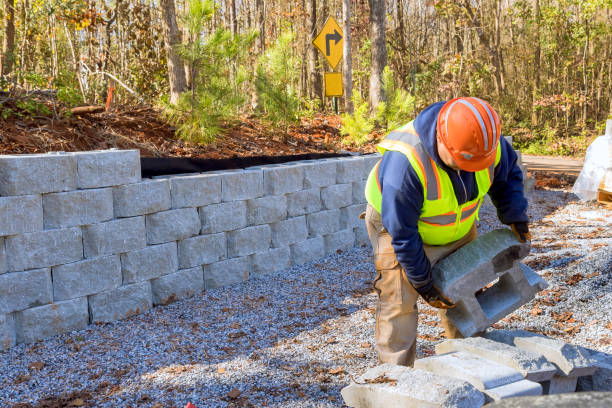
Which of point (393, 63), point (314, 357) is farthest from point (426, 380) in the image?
point (393, 63)

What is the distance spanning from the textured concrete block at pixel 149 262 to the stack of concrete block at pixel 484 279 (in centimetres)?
288

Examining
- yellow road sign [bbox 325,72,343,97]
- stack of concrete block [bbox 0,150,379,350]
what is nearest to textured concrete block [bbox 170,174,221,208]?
stack of concrete block [bbox 0,150,379,350]

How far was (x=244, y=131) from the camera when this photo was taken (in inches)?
336

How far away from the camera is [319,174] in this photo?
6.87 m

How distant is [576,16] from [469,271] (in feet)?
67.1

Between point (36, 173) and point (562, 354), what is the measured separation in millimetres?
3797

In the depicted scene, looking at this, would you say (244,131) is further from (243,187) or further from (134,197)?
(134,197)

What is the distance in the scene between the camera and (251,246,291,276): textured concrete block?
619 centimetres

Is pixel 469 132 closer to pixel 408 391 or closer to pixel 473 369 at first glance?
pixel 473 369

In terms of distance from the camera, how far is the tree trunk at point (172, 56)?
8180 mm

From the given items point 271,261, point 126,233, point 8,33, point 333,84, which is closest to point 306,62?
point 333,84

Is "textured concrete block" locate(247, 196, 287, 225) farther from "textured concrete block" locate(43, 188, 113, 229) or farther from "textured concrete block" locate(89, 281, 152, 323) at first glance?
"textured concrete block" locate(43, 188, 113, 229)

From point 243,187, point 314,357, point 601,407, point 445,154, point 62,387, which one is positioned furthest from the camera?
point 243,187

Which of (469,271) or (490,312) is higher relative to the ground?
(469,271)
